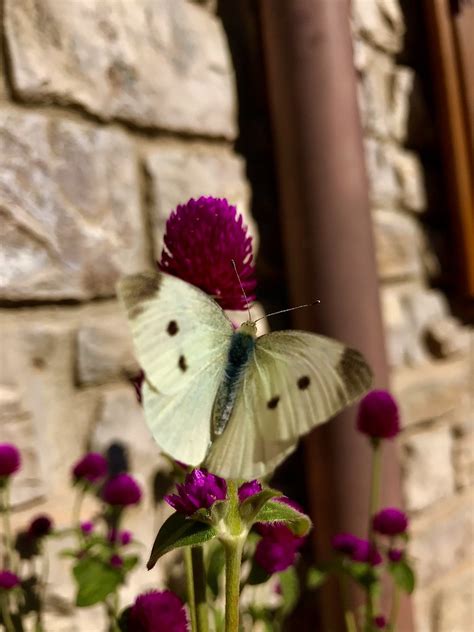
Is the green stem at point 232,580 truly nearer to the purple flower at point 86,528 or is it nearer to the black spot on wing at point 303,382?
the black spot on wing at point 303,382

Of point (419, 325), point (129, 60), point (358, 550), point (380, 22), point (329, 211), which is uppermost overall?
point (380, 22)

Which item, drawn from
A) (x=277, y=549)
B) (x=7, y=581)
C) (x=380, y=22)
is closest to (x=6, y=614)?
(x=7, y=581)

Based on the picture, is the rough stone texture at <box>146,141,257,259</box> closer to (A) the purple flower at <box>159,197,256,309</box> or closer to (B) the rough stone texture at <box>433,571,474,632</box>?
(A) the purple flower at <box>159,197,256,309</box>

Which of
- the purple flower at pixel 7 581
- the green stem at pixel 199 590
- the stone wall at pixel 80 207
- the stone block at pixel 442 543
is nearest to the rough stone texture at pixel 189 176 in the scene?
the stone wall at pixel 80 207

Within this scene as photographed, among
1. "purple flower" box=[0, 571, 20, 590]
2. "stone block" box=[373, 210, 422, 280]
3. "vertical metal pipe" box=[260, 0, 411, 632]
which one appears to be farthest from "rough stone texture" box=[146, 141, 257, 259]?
"purple flower" box=[0, 571, 20, 590]

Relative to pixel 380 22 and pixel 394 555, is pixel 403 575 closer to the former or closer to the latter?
pixel 394 555

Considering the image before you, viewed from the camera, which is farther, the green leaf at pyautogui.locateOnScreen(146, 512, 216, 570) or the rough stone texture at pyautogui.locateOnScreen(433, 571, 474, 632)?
the rough stone texture at pyautogui.locateOnScreen(433, 571, 474, 632)
